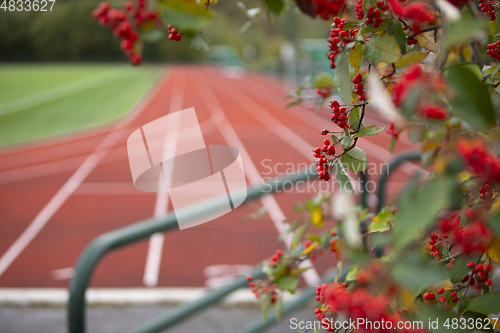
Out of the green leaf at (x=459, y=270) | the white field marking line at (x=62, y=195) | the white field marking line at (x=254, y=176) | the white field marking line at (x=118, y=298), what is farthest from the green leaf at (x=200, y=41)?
the white field marking line at (x=62, y=195)

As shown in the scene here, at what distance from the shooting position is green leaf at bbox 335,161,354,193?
0.46m

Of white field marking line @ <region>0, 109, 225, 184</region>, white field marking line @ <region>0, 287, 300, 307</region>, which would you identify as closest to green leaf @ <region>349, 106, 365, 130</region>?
white field marking line @ <region>0, 287, 300, 307</region>

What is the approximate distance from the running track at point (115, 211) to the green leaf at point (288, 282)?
300 millimetres

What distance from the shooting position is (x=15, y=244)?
4.06 m

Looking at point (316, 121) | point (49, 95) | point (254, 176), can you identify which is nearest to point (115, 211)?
point (254, 176)

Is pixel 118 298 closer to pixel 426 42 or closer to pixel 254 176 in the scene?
pixel 426 42

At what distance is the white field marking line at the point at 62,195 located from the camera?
12.7 feet

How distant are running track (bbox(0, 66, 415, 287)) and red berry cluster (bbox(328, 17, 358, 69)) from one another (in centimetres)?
15

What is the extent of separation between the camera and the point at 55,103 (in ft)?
44.2

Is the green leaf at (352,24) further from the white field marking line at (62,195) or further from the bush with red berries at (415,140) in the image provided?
the white field marking line at (62,195)

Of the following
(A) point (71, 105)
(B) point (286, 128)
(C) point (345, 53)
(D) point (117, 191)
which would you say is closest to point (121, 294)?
(C) point (345, 53)

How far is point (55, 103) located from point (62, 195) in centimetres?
934

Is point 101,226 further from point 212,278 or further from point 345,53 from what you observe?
point 345,53

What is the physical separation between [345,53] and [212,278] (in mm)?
3037
